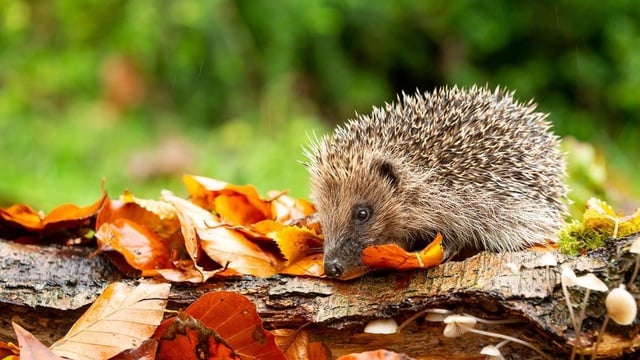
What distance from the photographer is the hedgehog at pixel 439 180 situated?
287 centimetres

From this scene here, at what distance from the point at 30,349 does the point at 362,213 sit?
1326mm

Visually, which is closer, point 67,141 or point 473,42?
point 67,141

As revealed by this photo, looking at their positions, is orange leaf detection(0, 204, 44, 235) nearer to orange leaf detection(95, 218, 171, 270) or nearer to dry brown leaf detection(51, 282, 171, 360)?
orange leaf detection(95, 218, 171, 270)

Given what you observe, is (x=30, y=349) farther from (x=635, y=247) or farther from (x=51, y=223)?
(x=635, y=247)

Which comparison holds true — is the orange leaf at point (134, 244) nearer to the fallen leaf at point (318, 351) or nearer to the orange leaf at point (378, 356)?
the fallen leaf at point (318, 351)

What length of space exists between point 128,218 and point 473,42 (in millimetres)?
6708

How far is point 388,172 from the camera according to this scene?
118 inches

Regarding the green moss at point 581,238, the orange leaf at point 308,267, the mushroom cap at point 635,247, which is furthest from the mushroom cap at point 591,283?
the orange leaf at point 308,267

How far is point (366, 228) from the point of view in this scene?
3.02 meters

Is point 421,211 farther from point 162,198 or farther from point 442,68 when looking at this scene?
point 442,68

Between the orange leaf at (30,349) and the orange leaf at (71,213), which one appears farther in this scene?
the orange leaf at (71,213)

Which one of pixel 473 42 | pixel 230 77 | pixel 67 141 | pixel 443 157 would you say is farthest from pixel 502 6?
pixel 443 157

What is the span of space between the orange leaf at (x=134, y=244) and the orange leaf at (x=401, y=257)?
744mm

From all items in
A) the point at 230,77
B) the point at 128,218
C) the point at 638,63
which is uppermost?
the point at 638,63
